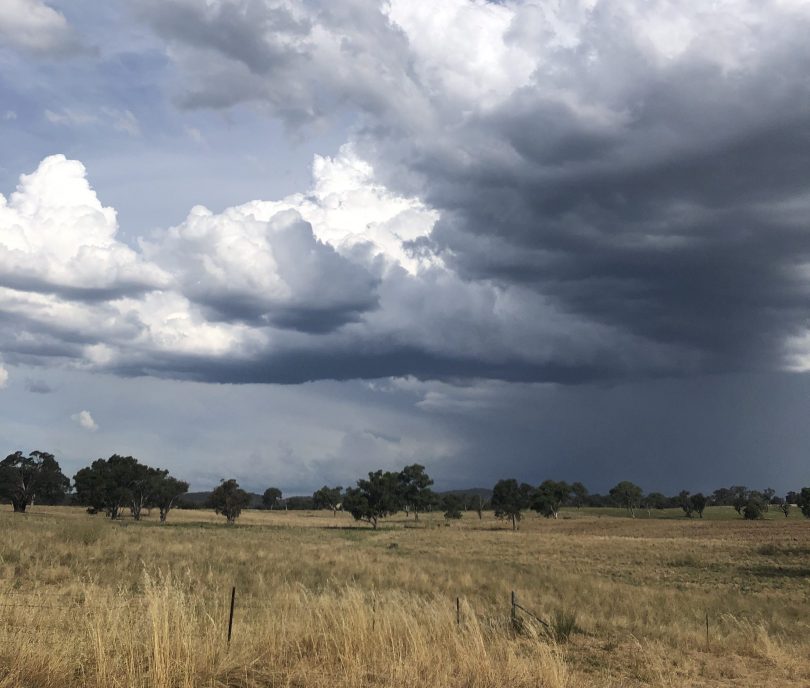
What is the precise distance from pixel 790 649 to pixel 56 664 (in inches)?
633

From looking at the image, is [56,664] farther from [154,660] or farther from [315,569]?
[315,569]

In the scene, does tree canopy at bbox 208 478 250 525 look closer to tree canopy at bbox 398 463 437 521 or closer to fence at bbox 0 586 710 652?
tree canopy at bbox 398 463 437 521

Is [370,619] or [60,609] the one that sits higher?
[370,619]

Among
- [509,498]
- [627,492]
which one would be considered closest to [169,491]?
[509,498]

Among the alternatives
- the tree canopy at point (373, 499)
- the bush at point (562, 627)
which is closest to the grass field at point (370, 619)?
the bush at point (562, 627)

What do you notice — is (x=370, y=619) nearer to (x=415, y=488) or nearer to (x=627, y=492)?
(x=415, y=488)

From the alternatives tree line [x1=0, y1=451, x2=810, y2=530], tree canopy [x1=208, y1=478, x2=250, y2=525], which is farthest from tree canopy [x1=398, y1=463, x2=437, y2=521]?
tree canopy [x1=208, y1=478, x2=250, y2=525]

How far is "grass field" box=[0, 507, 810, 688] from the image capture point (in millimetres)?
7887

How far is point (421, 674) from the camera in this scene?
845 cm

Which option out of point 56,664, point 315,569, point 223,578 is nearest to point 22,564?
point 223,578

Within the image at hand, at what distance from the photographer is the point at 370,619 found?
34.6 ft

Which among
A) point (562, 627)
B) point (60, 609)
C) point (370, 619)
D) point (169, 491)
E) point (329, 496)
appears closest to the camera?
point (370, 619)

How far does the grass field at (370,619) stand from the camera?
25.9 feet

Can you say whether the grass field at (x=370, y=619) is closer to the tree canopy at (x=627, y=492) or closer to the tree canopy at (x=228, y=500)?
the tree canopy at (x=228, y=500)
